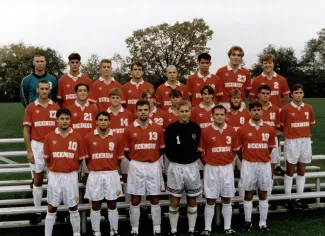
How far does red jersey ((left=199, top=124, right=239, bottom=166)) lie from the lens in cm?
551

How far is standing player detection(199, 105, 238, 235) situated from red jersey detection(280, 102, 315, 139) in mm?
1413

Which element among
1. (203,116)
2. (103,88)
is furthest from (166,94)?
(103,88)

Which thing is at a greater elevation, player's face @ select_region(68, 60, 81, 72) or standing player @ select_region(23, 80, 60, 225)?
player's face @ select_region(68, 60, 81, 72)

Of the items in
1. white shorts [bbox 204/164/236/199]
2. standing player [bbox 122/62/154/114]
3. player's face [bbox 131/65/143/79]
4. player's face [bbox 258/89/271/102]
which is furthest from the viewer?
standing player [bbox 122/62/154/114]

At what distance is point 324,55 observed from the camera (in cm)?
6681

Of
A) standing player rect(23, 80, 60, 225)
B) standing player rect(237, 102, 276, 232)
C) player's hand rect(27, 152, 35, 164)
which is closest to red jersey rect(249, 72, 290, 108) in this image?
standing player rect(237, 102, 276, 232)

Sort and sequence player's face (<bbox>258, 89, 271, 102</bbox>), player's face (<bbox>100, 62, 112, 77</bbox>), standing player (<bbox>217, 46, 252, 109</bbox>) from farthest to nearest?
standing player (<bbox>217, 46, 252, 109</bbox>), player's face (<bbox>100, 62, 112, 77</bbox>), player's face (<bbox>258, 89, 271, 102</bbox>)

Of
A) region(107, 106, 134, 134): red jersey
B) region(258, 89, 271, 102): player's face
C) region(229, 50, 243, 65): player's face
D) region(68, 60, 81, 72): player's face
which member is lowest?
region(107, 106, 134, 134): red jersey

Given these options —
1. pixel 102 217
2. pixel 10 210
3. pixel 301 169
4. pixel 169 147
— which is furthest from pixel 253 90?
pixel 10 210

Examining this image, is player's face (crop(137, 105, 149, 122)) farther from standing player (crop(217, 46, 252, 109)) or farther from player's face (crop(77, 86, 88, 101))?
standing player (crop(217, 46, 252, 109))

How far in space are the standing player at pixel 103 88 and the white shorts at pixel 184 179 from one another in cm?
172

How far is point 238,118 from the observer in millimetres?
6293

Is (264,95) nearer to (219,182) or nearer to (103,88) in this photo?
(219,182)

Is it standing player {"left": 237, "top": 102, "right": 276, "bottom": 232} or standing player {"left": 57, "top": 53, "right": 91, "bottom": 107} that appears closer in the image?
standing player {"left": 237, "top": 102, "right": 276, "bottom": 232}
